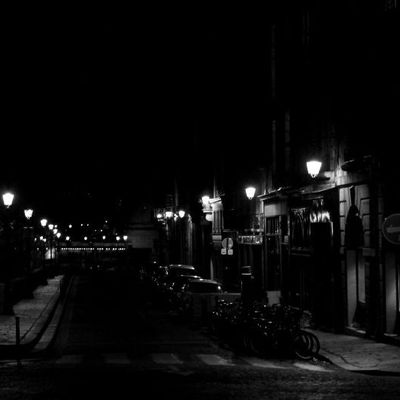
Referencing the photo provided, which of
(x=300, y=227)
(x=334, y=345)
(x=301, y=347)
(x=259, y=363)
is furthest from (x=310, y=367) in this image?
(x=300, y=227)

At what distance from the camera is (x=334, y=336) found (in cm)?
2570

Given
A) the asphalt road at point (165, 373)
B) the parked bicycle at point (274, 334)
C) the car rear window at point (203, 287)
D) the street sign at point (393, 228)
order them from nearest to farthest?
the asphalt road at point (165, 373), the street sign at point (393, 228), the parked bicycle at point (274, 334), the car rear window at point (203, 287)

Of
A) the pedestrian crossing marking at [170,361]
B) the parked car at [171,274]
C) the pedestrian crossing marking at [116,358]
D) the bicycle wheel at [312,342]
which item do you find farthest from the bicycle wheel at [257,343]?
the parked car at [171,274]

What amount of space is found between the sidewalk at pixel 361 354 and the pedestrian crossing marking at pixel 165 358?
3.52 meters

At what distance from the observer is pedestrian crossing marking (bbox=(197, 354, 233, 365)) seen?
1902 centimetres

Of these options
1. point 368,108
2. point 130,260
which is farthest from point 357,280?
point 130,260

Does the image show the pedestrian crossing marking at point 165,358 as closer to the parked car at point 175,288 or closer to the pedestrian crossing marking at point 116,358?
the pedestrian crossing marking at point 116,358

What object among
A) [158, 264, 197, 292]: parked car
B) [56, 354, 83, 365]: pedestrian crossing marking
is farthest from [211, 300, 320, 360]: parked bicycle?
[158, 264, 197, 292]: parked car

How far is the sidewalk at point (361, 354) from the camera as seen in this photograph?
18.4m

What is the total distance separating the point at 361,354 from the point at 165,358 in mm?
4738

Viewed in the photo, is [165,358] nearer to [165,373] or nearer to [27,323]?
[165,373]

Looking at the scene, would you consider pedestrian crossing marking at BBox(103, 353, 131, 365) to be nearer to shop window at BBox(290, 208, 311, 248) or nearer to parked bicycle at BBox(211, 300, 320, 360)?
parked bicycle at BBox(211, 300, 320, 360)

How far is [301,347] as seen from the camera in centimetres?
2011

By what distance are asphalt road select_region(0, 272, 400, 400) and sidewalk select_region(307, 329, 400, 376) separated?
0.58 metres
